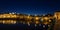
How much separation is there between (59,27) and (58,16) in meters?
0.65

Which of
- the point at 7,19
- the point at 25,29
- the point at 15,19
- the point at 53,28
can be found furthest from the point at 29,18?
the point at 53,28

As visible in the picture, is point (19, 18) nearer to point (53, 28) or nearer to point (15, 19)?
point (15, 19)

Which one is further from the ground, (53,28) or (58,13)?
(58,13)

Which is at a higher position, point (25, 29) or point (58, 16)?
point (58, 16)

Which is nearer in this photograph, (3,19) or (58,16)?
(58,16)

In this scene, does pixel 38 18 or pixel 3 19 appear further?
pixel 3 19

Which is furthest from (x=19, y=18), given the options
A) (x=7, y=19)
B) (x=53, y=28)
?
(x=53, y=28)

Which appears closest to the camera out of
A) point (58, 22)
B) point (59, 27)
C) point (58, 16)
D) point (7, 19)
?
point (59, 27)

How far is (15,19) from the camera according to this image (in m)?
5.82

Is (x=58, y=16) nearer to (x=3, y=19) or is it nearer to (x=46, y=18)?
(x=46, y=18)

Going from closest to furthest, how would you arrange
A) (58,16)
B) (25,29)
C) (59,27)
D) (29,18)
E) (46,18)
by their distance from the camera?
(59,27), (58,16), (25,29), (46,18), (29,18)

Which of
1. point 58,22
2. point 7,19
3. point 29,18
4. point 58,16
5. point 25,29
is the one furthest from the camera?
point 7,19

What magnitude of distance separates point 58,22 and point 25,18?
2.57 metres

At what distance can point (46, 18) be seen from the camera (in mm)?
5371
